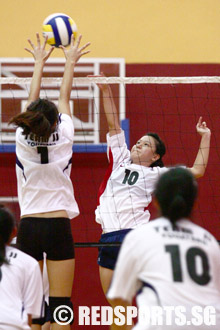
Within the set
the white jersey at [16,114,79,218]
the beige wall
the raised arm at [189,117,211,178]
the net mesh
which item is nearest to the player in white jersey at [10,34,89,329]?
the white jersey at [16,114,79,218]

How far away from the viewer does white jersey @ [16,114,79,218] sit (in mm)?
4816

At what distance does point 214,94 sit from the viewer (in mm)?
8227

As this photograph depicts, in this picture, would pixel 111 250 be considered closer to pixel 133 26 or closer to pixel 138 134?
pixel 138 134

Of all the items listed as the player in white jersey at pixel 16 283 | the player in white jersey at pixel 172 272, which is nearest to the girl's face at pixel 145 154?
the player in white jersey at pixel 16 283

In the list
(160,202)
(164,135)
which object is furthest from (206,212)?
(160,202)

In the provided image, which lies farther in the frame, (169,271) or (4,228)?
(4,228)

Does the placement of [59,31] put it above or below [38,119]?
above

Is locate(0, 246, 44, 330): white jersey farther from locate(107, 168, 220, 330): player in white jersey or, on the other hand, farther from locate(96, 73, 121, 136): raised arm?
locate(96, 73, 121, 136): raised arm

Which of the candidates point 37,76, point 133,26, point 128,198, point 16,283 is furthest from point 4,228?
point 133,26

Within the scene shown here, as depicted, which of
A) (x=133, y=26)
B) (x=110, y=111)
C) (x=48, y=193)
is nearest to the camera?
(x=48, y=193)

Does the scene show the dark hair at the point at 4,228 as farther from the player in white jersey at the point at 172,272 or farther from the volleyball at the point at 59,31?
the volleyball at the point at 59,31

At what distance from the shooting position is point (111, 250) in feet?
18.3

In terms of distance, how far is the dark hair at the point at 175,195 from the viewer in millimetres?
3434

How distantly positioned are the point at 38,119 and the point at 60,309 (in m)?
1.21
